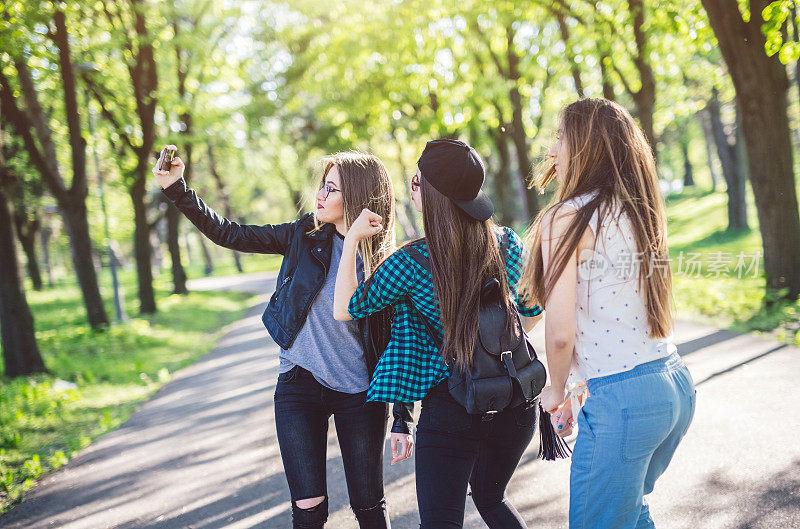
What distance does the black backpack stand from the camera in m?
2.30

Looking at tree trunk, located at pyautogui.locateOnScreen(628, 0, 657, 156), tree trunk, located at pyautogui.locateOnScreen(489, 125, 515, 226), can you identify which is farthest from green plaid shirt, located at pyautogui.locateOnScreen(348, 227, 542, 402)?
tree trunk, located at pyautogui.locateOnScreen(489, 125, 515, 226)

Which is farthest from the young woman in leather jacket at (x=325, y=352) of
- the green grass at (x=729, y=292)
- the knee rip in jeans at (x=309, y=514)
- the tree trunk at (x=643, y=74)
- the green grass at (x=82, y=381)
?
the tree trunk at (x=643, y=74)

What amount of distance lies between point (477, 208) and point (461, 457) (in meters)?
0.90

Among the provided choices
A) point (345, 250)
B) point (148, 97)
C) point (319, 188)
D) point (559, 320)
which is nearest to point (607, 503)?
point (559, 320)

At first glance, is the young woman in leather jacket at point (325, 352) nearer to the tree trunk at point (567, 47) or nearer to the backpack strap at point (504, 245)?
the backpack strap at point (504, 245)

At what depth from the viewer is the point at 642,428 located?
1.97 meters

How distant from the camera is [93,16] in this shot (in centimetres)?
1480

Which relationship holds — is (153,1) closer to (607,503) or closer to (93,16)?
(93,16)

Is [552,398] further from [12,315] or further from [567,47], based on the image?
[567,47]

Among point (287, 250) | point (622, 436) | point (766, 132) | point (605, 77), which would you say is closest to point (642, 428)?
point (622, 436)

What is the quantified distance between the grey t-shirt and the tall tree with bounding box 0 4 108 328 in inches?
376

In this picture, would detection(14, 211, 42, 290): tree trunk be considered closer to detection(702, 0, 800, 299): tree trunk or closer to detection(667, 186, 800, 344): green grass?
detection(667, 186, 800, 344): green grass

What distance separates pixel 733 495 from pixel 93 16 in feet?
51.8

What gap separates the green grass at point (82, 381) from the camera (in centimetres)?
638
